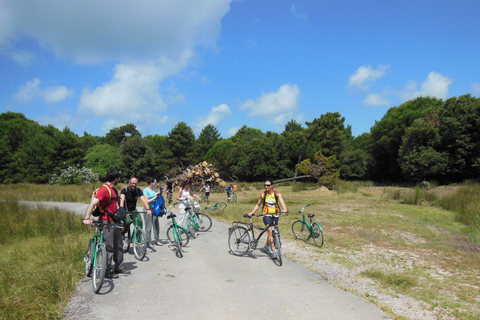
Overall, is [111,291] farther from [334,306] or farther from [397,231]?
[397,231]

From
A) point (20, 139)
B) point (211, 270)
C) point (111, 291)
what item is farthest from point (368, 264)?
point (20, 139)

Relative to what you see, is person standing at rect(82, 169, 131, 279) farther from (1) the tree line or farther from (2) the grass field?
(1) the tree line

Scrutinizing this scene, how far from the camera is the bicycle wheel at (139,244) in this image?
700 cm

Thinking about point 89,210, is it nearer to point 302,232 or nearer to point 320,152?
point 302,232

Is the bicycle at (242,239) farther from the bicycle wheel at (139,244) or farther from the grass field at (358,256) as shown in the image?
the bicycle wheel at (139,244)

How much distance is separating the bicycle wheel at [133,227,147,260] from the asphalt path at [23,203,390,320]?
0.17 m

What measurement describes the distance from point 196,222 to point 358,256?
527 cm

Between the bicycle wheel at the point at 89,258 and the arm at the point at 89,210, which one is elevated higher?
the arm at the point at 89,210

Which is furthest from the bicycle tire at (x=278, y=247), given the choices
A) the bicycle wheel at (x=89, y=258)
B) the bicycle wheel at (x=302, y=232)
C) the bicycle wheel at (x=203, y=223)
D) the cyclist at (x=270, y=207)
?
the bicycle wheel at (x=203, y=223)

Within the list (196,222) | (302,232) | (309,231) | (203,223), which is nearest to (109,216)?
(196,222)

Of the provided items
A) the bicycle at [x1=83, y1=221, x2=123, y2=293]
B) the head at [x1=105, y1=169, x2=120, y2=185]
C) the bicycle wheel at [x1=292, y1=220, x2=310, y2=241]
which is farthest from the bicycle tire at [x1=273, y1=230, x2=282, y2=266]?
the head at [x1=105, y1=169, x2=120, y2=185]

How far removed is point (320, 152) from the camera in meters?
40.0

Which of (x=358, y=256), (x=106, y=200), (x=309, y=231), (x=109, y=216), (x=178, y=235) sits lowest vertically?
(x=358, y=256)

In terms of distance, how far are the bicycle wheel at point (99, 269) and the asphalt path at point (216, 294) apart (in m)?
0.15
